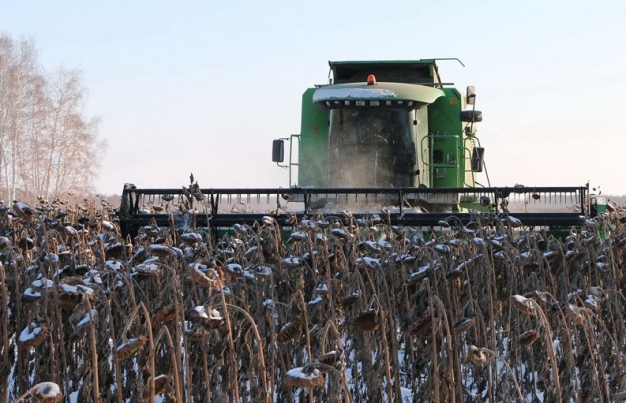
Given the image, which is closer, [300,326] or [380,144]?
[300,326]

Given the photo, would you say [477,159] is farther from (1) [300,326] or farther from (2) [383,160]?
(1) [300,326]

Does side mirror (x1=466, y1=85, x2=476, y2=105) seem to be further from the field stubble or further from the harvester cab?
the field stubble

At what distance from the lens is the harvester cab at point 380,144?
12.5 metres

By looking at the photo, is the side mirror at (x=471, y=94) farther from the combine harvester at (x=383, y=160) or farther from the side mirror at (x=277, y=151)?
the side mirror at (x=277, y=151)

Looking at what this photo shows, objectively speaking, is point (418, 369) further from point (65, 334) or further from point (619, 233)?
point (619, 233)

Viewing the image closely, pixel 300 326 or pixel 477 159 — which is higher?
pixel 477 159

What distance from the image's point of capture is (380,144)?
12586mm

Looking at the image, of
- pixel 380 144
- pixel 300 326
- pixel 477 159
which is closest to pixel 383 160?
pixel 380 144

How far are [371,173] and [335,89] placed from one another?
110cm

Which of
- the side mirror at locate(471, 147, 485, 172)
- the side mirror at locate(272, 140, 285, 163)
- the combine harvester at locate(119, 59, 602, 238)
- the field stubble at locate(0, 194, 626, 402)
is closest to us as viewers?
the field stubble at locate(0, 194, 626, 402)

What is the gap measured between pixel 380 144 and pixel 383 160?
203 millimetres

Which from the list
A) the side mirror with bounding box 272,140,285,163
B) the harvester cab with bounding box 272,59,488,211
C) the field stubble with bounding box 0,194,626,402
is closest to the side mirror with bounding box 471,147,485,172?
the harvester cab with bounding box 272,59,488,211

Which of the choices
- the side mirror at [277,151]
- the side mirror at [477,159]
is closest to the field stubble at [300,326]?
the side mirror at [477,159]

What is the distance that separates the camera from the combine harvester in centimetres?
1082
